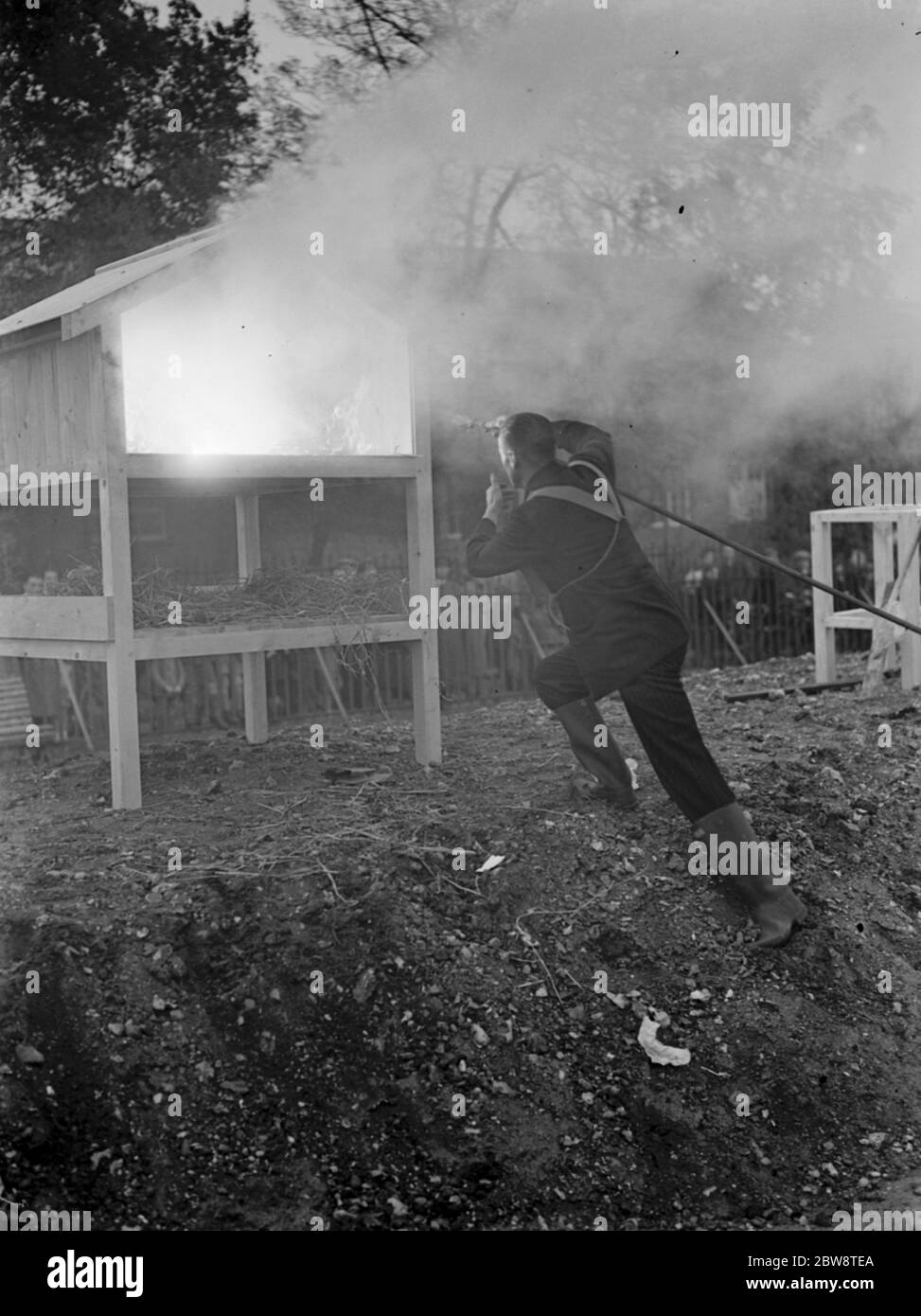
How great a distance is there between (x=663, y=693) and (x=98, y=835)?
6.75 feet

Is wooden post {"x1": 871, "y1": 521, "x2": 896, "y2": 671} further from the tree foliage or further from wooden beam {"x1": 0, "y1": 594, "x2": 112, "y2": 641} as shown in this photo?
wooden beam {"x1": 0, "y1": 594, "x2": 112, "y2": 641}

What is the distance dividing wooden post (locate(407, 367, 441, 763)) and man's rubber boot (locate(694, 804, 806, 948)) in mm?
1410

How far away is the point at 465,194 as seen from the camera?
707 cm

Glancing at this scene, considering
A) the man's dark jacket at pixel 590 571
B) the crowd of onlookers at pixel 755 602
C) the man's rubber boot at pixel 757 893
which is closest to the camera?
the man's rubber boot at pixel 757 893

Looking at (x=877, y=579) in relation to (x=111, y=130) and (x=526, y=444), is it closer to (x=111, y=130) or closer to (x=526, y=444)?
(x=526, y=444)

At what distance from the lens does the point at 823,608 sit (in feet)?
28.4

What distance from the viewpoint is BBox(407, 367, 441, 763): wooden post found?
19.6 ft

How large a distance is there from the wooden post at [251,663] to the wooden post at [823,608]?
11.6 ft

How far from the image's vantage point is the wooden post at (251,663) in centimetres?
663

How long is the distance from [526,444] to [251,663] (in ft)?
6.36

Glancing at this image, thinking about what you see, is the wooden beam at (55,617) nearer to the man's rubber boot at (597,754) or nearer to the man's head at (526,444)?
the man's head at (526,444)

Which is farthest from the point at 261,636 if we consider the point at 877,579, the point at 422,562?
the point at 877,579

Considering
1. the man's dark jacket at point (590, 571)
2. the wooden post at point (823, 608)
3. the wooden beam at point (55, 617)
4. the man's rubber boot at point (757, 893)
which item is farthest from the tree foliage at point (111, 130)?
the man's rubber boot at point (757, 893)

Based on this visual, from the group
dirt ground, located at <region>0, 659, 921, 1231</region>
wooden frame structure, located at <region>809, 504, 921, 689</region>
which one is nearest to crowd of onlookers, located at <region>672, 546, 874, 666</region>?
wooden frame structure, located at <region>809, 504, 921, 689</region>
